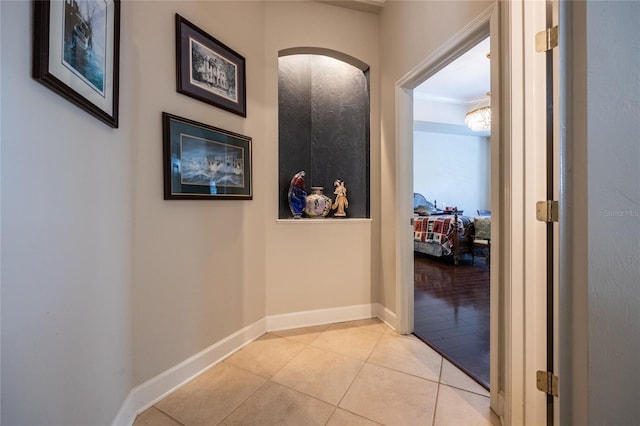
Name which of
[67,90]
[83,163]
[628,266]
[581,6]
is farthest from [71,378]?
[581,6]

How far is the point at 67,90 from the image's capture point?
882 mm

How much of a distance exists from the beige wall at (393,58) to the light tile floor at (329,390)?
2.04 ft

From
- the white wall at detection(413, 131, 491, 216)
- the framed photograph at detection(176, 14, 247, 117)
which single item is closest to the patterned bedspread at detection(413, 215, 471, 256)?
the white wall at detection(413, 131, 491, 216)

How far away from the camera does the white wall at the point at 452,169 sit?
289 inches

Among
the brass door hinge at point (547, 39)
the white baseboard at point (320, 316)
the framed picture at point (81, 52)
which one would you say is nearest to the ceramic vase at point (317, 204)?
the white baseboard at point (320, 316)

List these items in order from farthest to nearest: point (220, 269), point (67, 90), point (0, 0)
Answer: point (220, 269), point (67, 90), point (0, 0)

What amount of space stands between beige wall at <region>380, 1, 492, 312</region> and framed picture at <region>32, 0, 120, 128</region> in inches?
70.7

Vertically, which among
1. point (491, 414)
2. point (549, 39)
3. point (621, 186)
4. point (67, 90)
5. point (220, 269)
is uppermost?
point (549, 39)

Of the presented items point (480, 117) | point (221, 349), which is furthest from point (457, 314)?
point (480, 117)

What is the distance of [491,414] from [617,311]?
805mm

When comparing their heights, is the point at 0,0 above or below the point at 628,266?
above

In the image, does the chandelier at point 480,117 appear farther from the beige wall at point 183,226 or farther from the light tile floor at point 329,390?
the light tile floor at point 329,390

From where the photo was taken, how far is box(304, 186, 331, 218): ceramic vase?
97.5 inches

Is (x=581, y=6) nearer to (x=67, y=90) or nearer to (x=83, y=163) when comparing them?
(x=67, y=90)
